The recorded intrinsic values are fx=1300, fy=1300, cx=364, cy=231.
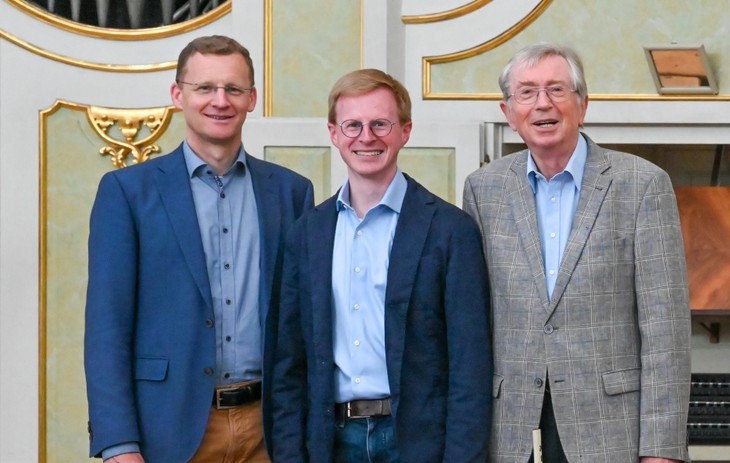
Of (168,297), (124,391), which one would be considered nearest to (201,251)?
(168,297)

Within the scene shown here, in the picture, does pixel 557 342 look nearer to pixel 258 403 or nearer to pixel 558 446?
pixel 558 446

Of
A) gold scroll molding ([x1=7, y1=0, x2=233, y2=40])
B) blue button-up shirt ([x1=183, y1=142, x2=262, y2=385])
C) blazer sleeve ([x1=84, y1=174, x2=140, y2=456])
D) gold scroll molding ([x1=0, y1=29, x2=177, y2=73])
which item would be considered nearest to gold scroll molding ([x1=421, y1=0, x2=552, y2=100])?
gold scroll molding ([x1=7, y1=0, x2=233, y2=40])

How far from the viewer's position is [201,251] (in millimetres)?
2834

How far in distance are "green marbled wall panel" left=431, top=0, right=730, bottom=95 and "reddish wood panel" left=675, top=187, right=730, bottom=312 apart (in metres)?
0.45

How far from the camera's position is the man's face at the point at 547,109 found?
2686 mm

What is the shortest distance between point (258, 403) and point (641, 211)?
942 mm

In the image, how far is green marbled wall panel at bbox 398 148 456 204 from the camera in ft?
14.5

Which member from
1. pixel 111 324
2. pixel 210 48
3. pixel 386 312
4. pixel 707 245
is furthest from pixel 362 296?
pixel 707 245

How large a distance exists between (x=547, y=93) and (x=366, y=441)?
0.81 m

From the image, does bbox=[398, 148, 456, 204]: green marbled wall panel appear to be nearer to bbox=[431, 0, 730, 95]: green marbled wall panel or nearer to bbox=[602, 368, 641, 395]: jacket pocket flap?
bbox=[431, 0, 730, 95]: green marbled wall panel

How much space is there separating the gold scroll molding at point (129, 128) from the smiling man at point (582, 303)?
222 centimetres

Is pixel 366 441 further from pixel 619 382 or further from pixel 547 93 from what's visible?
pixel 547 93

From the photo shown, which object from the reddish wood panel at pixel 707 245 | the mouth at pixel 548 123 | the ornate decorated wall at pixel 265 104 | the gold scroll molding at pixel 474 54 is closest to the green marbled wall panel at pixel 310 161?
the ornate decorated wall at pixel 265 104

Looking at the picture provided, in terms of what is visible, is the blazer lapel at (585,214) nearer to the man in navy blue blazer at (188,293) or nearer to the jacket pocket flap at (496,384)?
the jacket pocket flap at (496,384)
